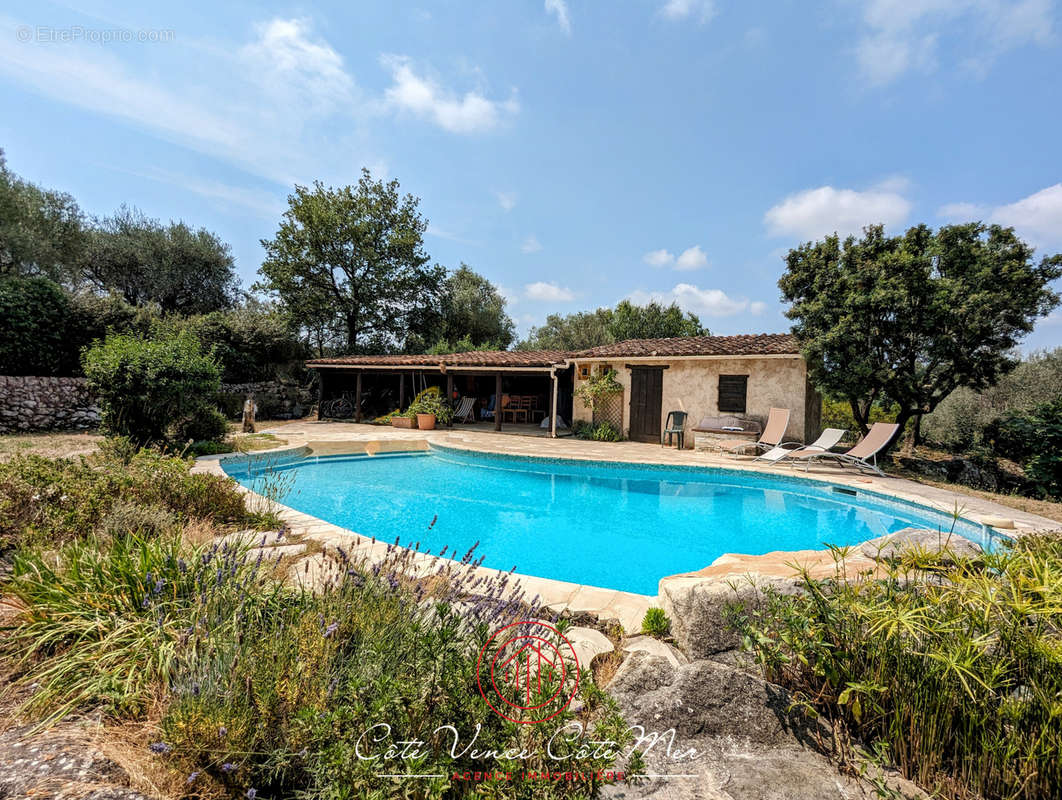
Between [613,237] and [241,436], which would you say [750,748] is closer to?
[241,436]

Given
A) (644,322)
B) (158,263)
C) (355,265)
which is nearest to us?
(158,263)

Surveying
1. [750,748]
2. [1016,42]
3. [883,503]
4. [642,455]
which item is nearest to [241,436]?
[642,455]

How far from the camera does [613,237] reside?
18.7 meters

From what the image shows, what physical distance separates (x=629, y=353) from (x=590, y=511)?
728 centimetres

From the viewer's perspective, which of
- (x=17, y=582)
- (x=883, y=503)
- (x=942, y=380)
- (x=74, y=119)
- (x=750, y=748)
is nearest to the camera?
(x=750, y=748)

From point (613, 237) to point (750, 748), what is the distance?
19202 millimetres

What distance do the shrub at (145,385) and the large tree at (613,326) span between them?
23472mm

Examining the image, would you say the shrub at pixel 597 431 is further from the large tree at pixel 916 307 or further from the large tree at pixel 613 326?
the large tree at pixel 613 326

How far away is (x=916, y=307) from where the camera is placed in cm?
902

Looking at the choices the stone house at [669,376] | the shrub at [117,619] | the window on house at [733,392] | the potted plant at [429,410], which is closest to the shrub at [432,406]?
the potted plant at [429,410]

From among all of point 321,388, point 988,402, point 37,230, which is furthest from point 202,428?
point 988,402

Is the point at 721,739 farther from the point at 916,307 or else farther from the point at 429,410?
the point at 429,410

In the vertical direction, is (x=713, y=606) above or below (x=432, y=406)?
below

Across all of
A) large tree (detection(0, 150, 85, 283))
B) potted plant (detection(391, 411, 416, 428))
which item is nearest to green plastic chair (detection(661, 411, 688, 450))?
potted plant (detection(391, 411, 416, 428))
